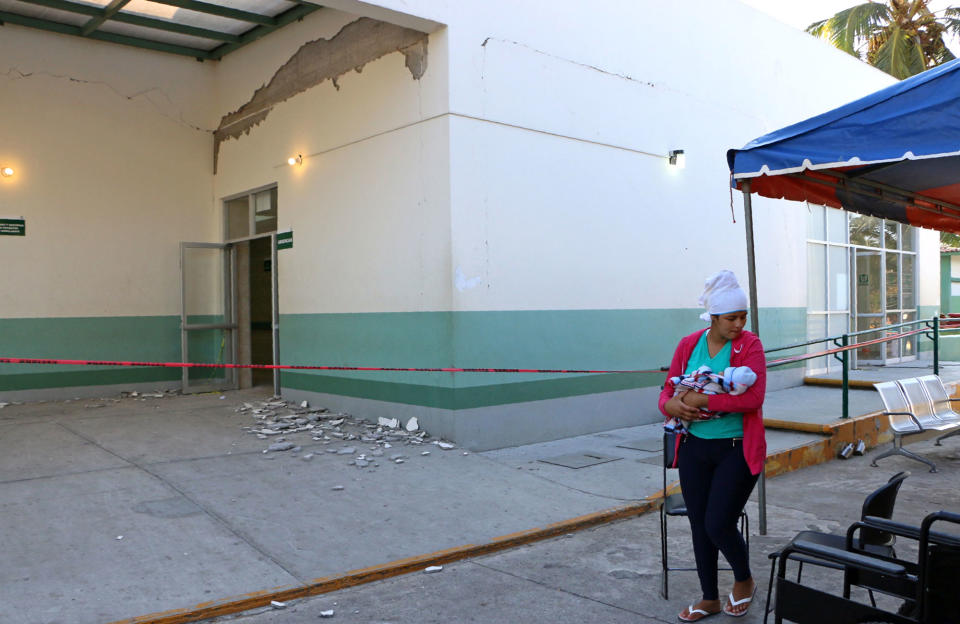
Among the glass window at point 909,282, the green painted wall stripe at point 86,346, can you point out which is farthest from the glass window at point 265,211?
the glass window at point 909,282

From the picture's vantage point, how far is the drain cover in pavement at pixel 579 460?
25.9 feet

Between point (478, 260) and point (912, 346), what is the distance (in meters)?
12.1

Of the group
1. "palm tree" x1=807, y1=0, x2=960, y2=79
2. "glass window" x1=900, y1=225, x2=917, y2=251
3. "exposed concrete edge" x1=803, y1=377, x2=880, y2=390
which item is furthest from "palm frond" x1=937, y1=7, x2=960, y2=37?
"exposed concrete edge" x1=803, y1=377, x2=880, y2=390

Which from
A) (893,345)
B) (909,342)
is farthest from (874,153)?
(909,342)

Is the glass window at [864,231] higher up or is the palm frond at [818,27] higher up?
the palm frond at [818,27]

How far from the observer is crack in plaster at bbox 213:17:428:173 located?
8617 millimetres

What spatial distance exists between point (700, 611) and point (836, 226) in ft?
39.5

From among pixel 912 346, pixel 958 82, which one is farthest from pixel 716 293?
pixel 912 346

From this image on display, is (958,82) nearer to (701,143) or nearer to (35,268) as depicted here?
(701,143)

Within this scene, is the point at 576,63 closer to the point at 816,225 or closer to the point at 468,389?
the point at 468,389

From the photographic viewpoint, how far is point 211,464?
24.3 feet

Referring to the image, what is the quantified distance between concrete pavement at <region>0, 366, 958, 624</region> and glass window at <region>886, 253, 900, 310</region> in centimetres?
803

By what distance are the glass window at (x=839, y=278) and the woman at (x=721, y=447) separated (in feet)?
37.0

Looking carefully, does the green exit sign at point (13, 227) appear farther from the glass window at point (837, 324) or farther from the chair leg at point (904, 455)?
the glass window at point (837, 324)
